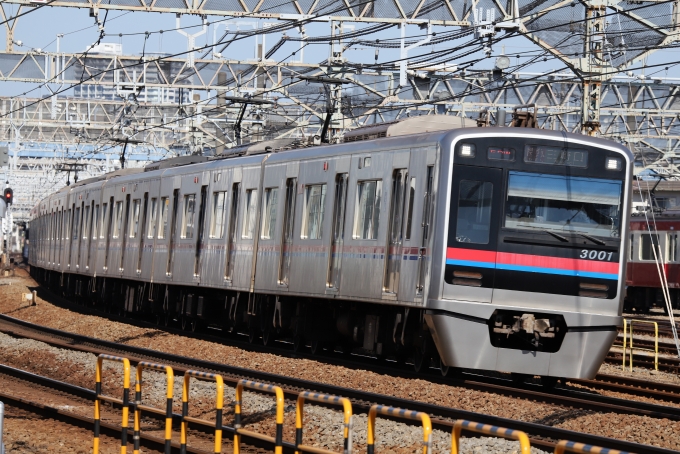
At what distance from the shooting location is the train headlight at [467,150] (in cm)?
1399

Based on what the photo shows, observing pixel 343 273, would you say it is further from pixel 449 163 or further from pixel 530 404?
pixel 530 404

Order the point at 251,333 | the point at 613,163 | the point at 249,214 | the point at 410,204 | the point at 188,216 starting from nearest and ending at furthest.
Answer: the point at 613,163
the point at 410,204
the point at 249,214
the point at 251,333
the point at 188,216

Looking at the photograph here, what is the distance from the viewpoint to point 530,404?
12633mm

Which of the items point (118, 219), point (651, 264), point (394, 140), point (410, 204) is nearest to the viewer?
point (410, 204)

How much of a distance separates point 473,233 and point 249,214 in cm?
702

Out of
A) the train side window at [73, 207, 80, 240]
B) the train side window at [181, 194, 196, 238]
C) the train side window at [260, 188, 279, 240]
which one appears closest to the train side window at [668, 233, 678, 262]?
the train side window at [73, 207, 80, 240]

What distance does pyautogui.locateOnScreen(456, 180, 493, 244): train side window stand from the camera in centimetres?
1392

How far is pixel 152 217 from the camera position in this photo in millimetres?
25625

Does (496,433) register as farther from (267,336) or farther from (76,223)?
Result: (76,223)

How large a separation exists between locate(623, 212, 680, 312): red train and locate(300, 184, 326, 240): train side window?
22.6 meters

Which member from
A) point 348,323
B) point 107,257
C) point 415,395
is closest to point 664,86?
point 107,257

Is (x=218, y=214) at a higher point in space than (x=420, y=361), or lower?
higher

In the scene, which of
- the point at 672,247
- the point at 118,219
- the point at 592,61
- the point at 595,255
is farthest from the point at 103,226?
the point at 672,247

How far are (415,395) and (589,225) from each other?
2923mm
